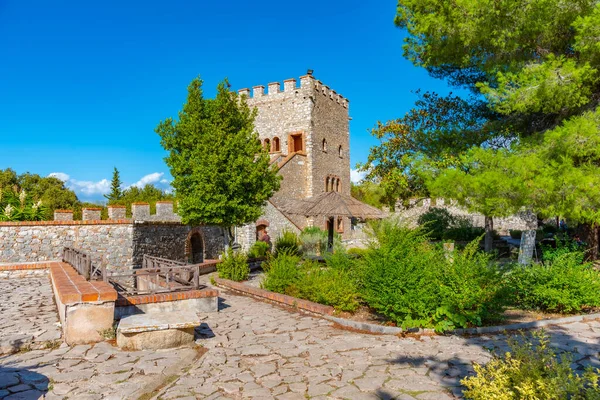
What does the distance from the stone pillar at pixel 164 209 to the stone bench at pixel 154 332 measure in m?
15.0

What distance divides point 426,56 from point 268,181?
583cm

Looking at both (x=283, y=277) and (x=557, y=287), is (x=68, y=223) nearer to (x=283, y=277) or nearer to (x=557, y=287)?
(x=283, y=277)

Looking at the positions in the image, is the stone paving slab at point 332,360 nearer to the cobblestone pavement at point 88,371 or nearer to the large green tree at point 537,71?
the cobblestone pavement at point 88,371

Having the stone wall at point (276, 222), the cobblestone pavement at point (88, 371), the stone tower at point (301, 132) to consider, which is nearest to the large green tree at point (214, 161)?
the cobblestone pavement at point (88, 371)

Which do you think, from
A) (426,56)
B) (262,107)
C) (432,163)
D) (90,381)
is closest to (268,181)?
(432,163)

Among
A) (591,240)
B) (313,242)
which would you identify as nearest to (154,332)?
(591,240)

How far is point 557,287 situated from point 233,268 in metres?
7.61

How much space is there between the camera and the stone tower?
25.8 meters

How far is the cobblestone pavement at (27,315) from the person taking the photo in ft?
18.3

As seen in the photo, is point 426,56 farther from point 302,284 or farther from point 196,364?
point 196,364

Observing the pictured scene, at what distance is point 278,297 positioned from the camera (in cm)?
884

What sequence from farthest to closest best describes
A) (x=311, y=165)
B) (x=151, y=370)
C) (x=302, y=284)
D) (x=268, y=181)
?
(x=311, y=165) < (x=268, y=181) < (x=302, y=284) < (x=151, y=370)

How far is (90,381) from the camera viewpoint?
14.3ft

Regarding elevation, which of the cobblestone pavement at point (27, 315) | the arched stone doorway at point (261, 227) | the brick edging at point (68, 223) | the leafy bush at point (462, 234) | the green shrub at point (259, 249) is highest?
the brick edging at point (68, 223)
